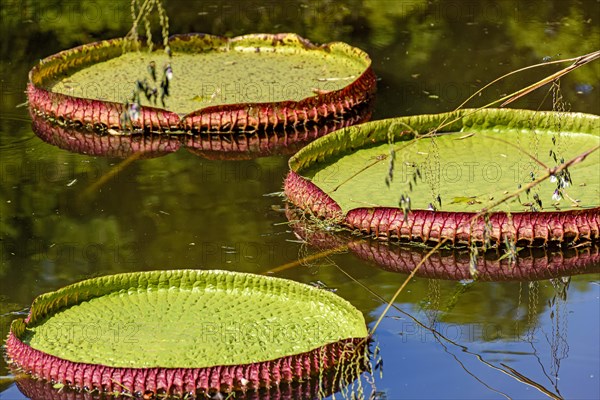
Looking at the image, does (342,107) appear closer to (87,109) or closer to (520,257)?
(87,109)

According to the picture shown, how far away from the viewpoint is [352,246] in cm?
683

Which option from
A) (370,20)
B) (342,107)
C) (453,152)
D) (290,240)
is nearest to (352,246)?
(290,240)

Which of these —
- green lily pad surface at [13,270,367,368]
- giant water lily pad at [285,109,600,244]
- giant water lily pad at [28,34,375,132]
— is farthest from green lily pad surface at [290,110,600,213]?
green lily pad surface at [13,270,367,368]

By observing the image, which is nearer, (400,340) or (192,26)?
(400,340)

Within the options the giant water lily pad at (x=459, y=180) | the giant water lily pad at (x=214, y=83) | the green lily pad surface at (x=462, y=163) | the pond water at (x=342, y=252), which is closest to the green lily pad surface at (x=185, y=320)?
the pond water at (x=342, y=252)

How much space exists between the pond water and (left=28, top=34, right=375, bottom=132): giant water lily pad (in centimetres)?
32

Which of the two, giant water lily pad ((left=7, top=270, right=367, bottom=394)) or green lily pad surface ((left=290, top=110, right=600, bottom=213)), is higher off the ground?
giant water lily pad ((left=7, top=270, right=367, bottom=394))

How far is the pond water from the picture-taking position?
5648 mm

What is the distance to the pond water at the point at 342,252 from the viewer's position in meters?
5.65

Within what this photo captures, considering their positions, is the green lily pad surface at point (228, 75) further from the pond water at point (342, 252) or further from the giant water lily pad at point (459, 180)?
the giant water lily pad at point (459, 180)

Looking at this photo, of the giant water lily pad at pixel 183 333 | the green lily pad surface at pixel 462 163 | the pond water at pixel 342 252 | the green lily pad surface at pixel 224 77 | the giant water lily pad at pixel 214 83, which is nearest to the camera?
the giant water lily pad at pixel 183 333

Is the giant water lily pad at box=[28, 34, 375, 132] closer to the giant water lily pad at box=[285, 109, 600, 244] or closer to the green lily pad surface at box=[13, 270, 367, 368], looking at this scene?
the giant water lily pad at box=[285, 109, 600, 244]

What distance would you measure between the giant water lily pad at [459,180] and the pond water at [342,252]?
268 millimetres

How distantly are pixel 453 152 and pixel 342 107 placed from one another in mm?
1332
